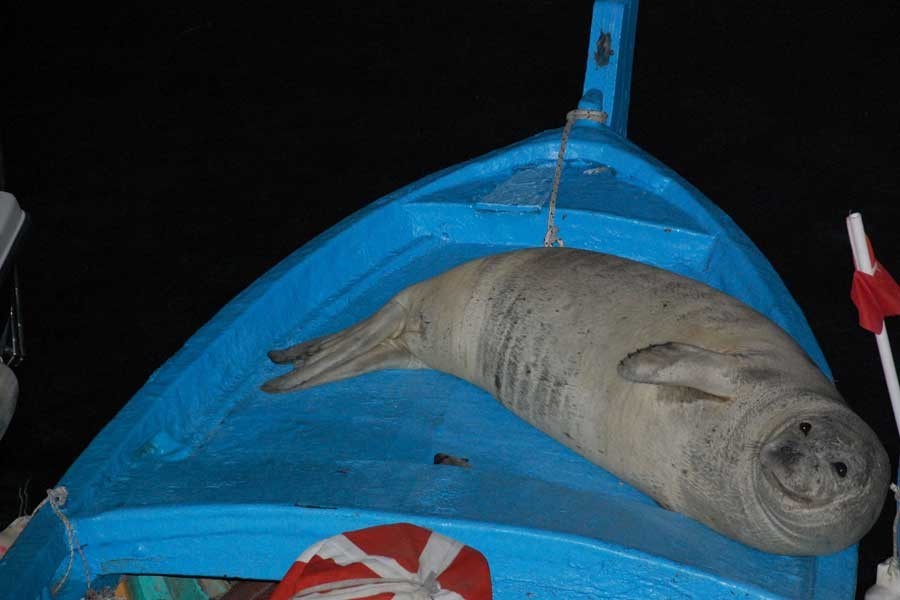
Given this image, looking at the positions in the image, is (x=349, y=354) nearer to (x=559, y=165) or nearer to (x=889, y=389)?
(x=559, y=165)

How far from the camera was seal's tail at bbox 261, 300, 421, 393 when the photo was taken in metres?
3.15

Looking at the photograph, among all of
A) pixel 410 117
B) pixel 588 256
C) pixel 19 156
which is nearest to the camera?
pixel 588 256

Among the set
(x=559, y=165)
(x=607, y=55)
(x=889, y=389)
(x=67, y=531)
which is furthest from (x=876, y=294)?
(x=607, y=55)

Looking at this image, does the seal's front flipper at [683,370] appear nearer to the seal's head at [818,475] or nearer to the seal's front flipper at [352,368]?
the seal's head at [818,475]

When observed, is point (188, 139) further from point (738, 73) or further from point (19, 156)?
point (738, 73)

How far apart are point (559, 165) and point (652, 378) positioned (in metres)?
1.72

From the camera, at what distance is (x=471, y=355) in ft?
10.1

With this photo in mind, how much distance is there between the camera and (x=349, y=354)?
127 inches

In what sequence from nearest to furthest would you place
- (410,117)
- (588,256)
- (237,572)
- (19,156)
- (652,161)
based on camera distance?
1. (237,572)
2. (588,256)
3. (652,161)
4. (19,156)
5. (410,117)

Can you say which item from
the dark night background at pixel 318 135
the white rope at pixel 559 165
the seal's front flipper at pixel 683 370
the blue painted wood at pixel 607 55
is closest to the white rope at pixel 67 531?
the seal's front flipper at pixel 683 370

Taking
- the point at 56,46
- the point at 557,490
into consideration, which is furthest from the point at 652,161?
the point at 56,46

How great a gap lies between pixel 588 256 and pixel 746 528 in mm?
942

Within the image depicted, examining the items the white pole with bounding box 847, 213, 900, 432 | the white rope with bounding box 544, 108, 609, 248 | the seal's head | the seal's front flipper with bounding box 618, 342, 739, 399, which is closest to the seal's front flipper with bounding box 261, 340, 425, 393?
the white rope with bounding box 544, 108, 609, 248

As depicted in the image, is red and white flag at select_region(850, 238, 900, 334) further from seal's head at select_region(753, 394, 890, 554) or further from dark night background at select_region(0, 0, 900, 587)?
dark night background at select_region(0, 0, 900, 587)
